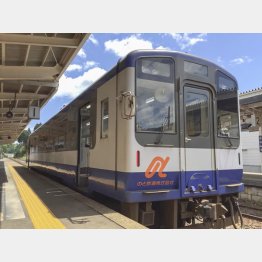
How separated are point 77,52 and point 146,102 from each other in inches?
138

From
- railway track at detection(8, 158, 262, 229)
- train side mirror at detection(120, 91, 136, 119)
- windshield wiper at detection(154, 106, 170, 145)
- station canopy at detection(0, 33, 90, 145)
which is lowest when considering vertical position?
railway track at detection(8, 158, 262, 229)

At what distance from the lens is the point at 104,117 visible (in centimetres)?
604

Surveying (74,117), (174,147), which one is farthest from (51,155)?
(174,147)

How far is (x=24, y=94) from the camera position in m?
13.3

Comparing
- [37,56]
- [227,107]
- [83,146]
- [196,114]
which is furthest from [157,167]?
[37,56]

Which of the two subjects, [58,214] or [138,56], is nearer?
[138,56]

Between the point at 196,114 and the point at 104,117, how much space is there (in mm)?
1725

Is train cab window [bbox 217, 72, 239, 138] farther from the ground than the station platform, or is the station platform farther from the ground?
train cab window [bbox 217, 72, 239, 138]

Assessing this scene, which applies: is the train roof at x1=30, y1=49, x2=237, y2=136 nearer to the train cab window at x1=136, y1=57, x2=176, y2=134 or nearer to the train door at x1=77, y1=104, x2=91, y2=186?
the train cab window at x1=136, y1=57, x2=176, y2=134

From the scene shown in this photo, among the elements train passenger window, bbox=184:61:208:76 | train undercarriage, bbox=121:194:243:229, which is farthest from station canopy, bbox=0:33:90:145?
train undercarriage, bbox=121:194:243:229

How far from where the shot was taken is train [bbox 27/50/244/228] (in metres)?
5.09

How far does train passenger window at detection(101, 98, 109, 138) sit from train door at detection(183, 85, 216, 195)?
56.8 inches

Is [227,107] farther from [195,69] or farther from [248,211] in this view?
[248,211]

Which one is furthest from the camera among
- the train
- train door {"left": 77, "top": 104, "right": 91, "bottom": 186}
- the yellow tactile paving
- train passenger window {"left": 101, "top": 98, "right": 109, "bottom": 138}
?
train door {"left": 77, "top": 104, "right": 91, "bottom": 186}
